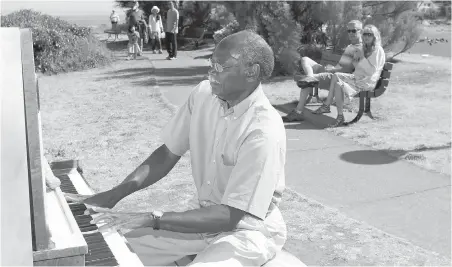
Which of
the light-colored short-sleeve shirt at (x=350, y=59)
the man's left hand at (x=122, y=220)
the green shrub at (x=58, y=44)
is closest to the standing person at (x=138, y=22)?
the green shrub at (x=58, y=44)

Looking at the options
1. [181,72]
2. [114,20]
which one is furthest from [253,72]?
[114,20]

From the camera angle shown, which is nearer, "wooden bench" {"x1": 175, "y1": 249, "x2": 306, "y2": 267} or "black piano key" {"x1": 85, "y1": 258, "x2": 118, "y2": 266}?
"black piano key" {"x1": 85, "y1": 258, "x2": 118, "y2": 266}

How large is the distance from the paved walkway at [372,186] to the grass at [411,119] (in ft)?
0.94

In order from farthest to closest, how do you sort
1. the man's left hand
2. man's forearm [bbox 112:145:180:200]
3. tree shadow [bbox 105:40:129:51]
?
tree shadow [bbox 105:40:129:51] < man's forearm [bbox 112:145:180:200] < the man's left hand

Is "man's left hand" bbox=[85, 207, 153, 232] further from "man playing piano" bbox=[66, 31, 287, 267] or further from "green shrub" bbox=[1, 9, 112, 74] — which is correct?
"green shrub" bbox=[1, 9, 112, 74]

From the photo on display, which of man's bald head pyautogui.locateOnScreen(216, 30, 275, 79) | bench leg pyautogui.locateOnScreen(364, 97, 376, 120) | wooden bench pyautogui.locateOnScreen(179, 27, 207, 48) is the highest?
man's bald head pyautogui.locateOnScreen(216, 30, 275, 79)

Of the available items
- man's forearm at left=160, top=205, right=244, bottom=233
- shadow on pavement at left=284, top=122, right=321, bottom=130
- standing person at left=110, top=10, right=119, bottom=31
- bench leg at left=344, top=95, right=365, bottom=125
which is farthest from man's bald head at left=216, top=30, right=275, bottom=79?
standing person at left=110, top=10, right=119, bottom=31

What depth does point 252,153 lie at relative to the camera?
2361mm

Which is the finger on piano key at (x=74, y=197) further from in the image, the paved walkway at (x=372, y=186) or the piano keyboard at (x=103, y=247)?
the paved walkway at (x=372, y=186)

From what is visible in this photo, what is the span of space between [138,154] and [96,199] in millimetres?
4167

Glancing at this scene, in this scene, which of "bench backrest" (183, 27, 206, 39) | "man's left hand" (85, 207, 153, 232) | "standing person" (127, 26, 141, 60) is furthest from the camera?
"bench backrest" (183, 27, 206, 39)

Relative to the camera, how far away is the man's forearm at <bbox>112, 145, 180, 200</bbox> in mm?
2748

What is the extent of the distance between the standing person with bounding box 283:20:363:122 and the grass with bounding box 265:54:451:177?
0.65m

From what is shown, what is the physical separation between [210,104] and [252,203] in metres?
0.53
